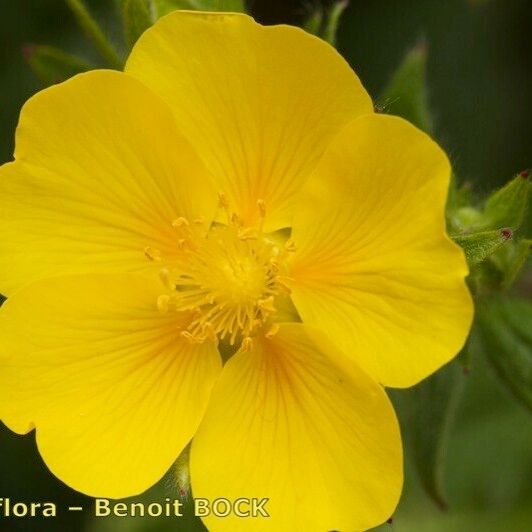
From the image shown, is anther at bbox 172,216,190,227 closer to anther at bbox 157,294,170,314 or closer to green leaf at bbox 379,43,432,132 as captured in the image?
anther at bbox 157,294,170,314

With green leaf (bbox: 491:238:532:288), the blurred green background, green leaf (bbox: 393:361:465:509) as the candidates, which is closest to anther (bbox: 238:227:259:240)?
green leaf (bbox: 491:238:532:288)

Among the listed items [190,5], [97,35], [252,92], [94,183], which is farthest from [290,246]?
[97,35]

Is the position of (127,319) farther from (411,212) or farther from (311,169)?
(411,212)

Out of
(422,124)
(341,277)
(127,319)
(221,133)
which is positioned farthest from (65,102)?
(422,124)

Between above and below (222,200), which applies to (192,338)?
below

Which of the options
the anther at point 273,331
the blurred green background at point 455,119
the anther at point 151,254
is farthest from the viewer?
the blurred green background at point 455,119

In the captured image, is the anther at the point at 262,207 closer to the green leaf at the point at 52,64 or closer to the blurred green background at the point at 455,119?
the green leaf at the point at 52,64

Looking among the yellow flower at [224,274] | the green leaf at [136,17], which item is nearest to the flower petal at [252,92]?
the yellow flower at [224,274]

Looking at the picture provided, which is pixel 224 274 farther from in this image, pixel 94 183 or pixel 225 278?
pixel 94 183
